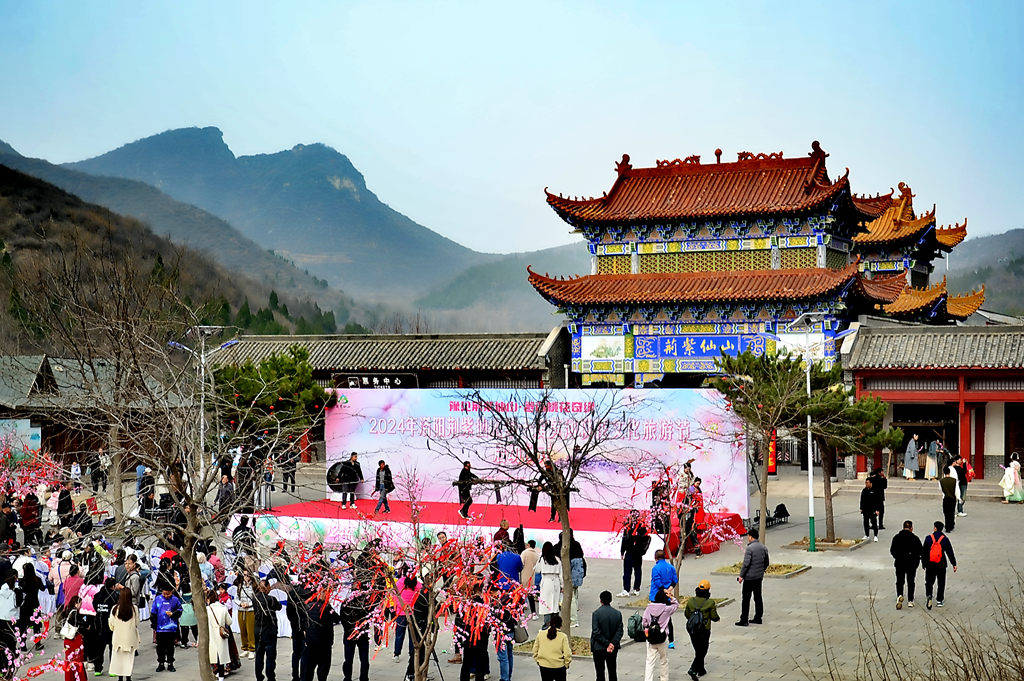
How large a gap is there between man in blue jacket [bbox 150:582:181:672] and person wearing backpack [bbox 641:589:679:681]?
7.01m

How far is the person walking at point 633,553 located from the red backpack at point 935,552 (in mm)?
4959

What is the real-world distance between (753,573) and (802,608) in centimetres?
184

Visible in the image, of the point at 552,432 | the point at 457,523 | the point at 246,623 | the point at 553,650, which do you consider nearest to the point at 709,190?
the point at 552,432

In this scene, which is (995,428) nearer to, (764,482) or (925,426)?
(925,426)

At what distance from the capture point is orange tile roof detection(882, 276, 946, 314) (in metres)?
46.6

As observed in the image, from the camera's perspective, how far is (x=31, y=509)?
23.8 meters

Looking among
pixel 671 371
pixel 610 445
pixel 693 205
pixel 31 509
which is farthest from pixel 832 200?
pixel 31 509

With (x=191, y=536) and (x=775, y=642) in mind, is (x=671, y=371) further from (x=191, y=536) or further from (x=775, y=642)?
(x=191, y=536)

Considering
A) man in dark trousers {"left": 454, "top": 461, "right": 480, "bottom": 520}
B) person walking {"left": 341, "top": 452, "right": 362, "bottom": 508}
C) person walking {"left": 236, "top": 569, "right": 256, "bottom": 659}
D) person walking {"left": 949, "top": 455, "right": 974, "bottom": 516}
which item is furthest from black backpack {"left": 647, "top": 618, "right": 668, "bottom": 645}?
person walking {"left": 341, "top": 452, "right": 362, "bottom": 508}

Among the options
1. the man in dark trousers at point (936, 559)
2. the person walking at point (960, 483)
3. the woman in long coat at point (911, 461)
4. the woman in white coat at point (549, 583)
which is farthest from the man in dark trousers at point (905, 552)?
the woman in long coat at point (911, 461)

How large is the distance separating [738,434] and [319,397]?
14385 mm

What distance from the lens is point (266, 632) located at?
51.4ft

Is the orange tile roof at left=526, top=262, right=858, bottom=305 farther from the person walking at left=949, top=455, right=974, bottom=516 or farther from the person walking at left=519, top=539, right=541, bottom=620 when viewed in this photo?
the person walking at left=519, top=539, right=541, bottom=620

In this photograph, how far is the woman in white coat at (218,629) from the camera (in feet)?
52.0
